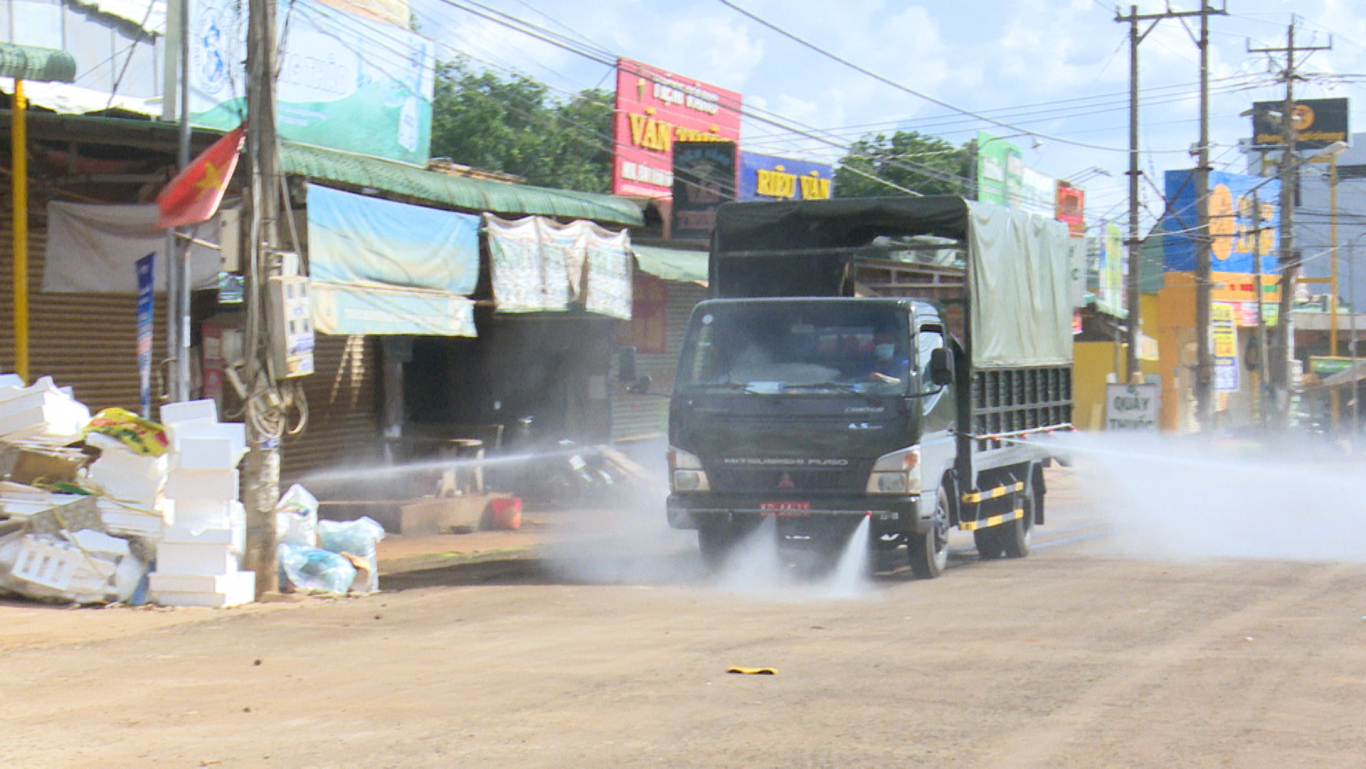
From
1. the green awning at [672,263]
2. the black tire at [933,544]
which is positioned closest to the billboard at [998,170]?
the green awning at [672,263]

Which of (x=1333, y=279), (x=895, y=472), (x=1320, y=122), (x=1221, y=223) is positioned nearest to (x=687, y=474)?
(x=895, y=472)

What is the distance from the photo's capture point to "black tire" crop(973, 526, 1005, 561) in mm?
13875

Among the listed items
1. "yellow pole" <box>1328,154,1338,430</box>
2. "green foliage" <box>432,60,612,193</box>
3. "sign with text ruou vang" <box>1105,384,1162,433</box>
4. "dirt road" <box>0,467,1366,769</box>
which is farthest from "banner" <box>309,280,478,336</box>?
"yellow pole" <box>1328,154,1338,430</box>

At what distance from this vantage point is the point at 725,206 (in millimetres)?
12602

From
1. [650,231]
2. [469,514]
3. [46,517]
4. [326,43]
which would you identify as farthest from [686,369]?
[650,231]

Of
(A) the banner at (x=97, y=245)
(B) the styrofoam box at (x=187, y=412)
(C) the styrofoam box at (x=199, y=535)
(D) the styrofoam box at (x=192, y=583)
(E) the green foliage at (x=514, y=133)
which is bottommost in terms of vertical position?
(D) the styrofoam box at (x=192, y=583)

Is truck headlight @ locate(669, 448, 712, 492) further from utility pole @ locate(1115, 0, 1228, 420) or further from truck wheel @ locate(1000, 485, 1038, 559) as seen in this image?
utility pole @ locate(1115, 0, 1228, 420)

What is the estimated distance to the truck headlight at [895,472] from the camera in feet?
34.7

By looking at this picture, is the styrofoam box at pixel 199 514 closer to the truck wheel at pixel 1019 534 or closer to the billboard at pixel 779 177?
the truck wheel at pixel 1019 534

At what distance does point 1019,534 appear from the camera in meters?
14.1

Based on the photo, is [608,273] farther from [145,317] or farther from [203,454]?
[203,454]

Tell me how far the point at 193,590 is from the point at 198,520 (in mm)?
524

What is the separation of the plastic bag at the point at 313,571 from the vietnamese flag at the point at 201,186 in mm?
2934

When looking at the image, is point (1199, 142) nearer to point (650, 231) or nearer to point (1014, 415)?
point (650, 231)
